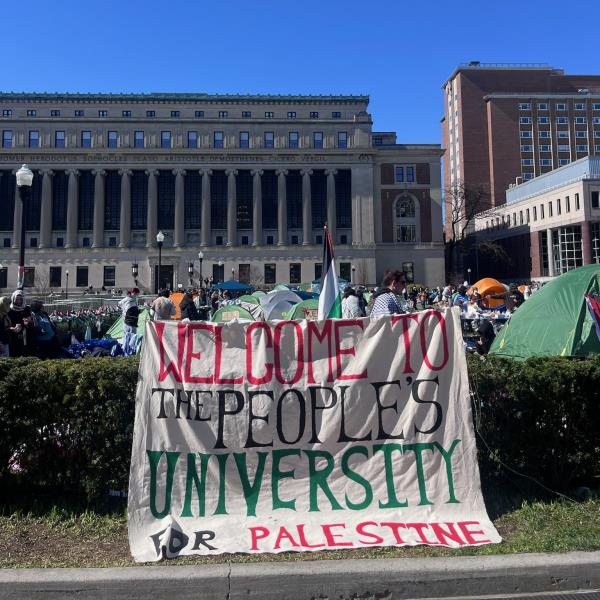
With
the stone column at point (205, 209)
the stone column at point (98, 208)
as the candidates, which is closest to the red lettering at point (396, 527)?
the stone column at point (205, 209)

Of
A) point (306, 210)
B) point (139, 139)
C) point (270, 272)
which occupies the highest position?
point (139, 139)

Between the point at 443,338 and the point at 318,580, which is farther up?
the point at 443,338

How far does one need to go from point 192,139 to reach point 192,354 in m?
74.5

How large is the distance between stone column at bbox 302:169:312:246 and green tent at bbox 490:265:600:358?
213 ft

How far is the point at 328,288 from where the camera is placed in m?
8.59

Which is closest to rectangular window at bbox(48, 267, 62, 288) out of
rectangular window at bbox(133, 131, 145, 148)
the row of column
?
the row of column

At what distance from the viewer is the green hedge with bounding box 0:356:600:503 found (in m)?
4.78

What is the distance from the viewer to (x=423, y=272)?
244ft

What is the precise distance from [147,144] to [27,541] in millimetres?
75551

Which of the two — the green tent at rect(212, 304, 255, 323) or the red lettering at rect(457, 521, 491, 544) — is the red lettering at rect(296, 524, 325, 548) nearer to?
the red lettering at rect(457, 521, 491, 544)

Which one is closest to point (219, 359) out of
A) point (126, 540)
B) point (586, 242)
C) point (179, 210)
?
point (126, 540)

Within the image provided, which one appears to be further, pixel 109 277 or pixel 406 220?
pixel 406 220

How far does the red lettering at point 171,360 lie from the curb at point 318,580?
1546mm

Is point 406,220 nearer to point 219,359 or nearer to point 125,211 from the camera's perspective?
point 125,211
